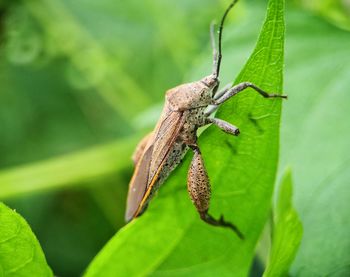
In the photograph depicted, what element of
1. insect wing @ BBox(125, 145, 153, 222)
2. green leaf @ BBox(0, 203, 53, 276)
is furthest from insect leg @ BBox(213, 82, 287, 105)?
green leaf @ BBox(0, 203, 53, 276)

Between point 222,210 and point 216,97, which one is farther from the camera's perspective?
point 216,97

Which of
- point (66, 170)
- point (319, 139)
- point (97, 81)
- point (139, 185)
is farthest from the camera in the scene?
point (97, 81)

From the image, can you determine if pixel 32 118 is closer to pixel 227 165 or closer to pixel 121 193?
pixel 121 193

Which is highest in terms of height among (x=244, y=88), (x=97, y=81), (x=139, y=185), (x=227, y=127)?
(x=244, y=88)

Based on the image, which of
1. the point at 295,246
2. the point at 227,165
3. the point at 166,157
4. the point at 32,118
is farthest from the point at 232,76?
the point at 32,118

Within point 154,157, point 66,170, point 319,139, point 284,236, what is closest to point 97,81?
point 66,170

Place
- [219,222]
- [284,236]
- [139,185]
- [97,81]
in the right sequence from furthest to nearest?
[97,81] < [139,185] < [219,222] < [284,236]

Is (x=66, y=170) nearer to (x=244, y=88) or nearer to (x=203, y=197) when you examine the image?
(x=203, y=197)

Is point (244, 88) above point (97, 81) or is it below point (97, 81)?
above
